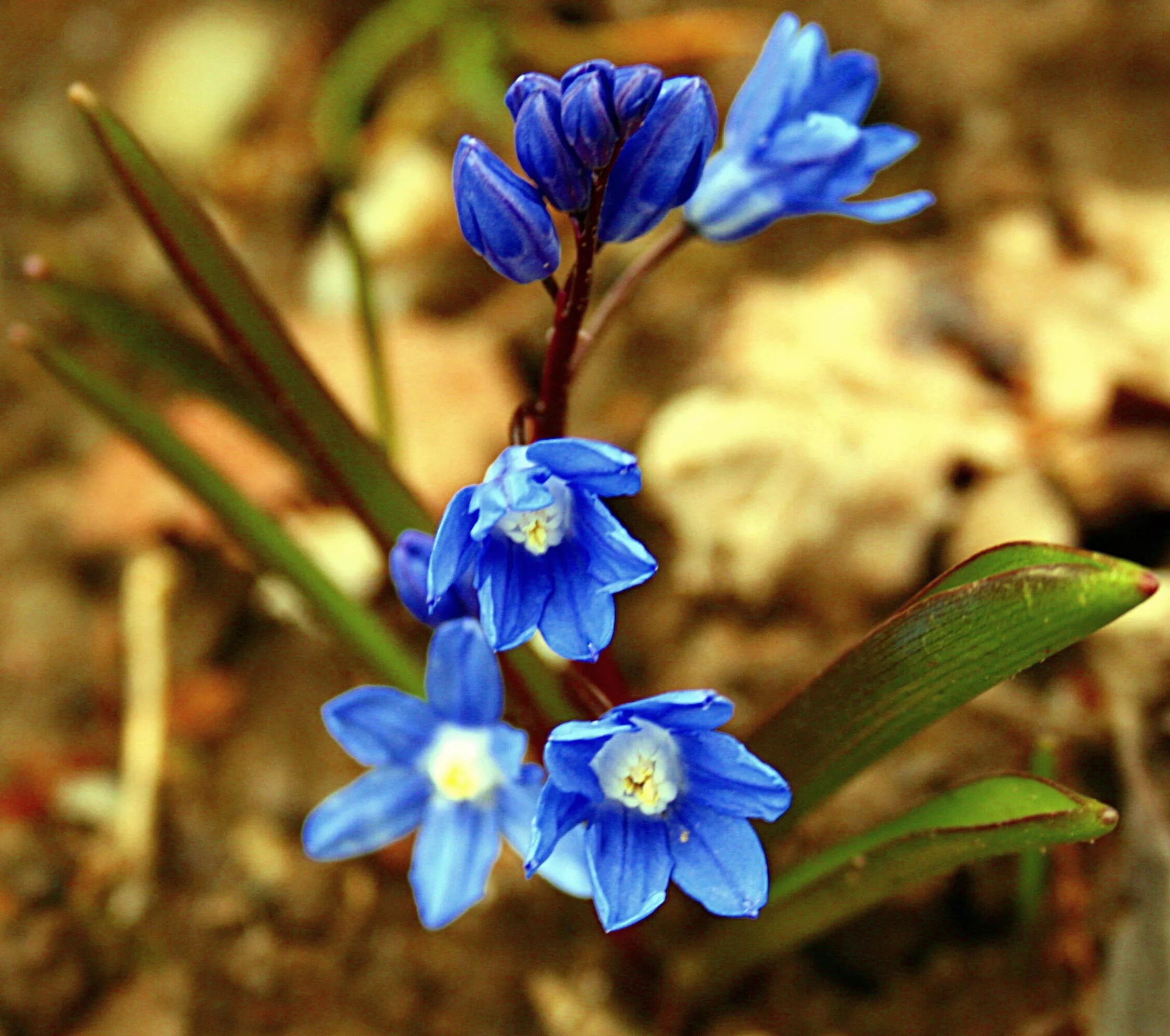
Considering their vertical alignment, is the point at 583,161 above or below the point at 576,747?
above

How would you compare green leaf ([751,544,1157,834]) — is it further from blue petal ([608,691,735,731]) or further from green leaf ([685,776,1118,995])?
blue petal ([608,691,735,731])

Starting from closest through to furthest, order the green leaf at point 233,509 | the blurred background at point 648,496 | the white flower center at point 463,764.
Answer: the white flower center at point 463,764
the green leaf at point 233,509
the blurred background at point 648,496

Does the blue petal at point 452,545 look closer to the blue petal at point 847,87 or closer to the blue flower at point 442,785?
the blue flower at point 442,785

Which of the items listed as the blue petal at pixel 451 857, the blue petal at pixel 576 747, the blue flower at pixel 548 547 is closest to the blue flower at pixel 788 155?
the blue flower at pixel 548 547

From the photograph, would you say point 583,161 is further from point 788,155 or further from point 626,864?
point 626,864

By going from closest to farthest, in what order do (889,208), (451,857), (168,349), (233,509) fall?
(889,208) → (451,857) → (233,509) → (168,349)

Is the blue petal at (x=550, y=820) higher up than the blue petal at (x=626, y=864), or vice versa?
the blue petal at (x=550, y=820)

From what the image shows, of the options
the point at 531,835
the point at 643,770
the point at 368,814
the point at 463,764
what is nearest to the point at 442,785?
the point at 463,764
